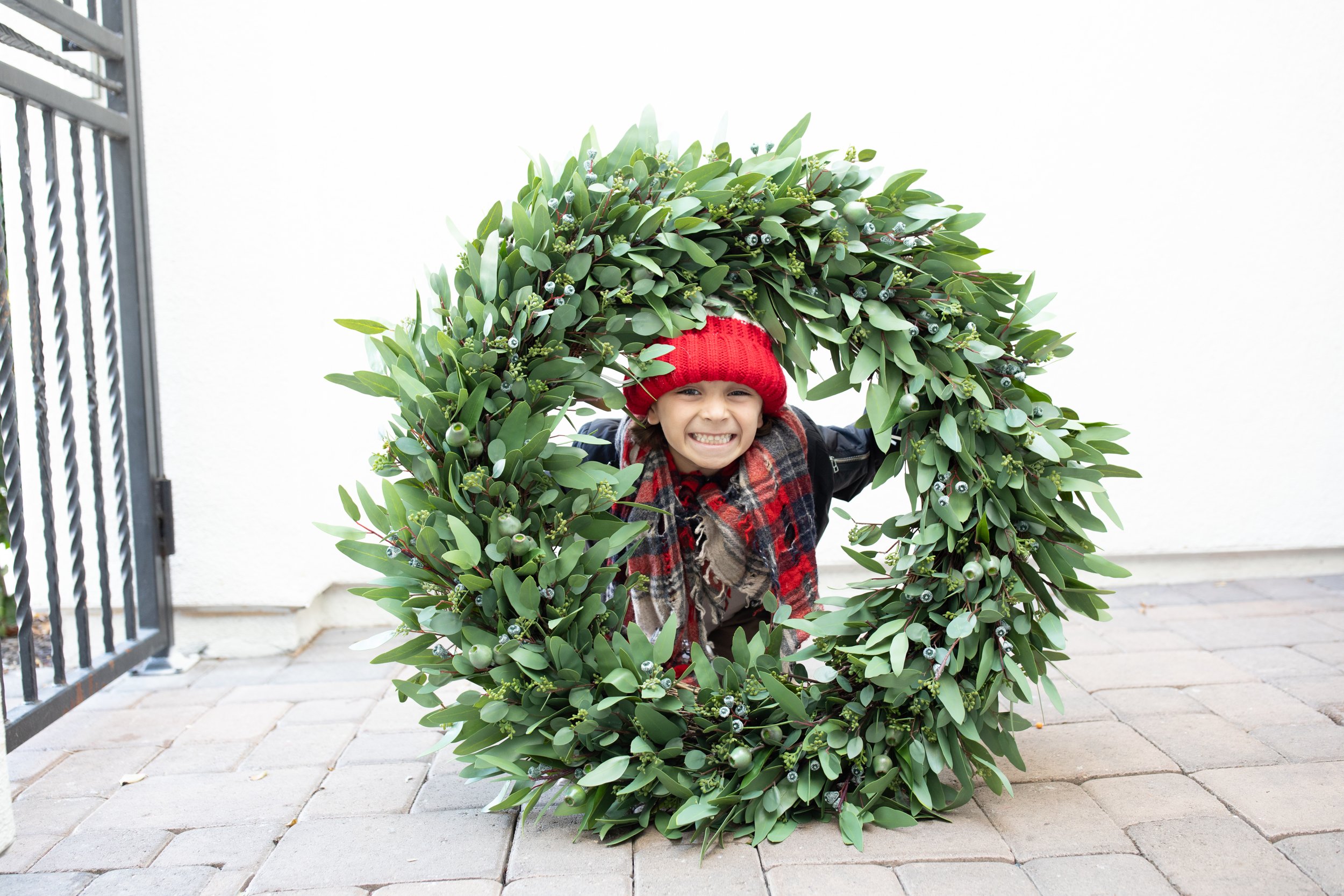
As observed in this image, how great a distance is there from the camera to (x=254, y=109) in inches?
126

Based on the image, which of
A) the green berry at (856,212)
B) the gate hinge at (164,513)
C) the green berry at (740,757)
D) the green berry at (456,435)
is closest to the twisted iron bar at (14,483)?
the gate hinge at (164,513)

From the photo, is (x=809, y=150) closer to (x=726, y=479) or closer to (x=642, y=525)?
(x=726, y=479)

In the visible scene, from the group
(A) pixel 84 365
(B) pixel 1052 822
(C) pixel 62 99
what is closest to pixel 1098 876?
(B) pixel 1052 822

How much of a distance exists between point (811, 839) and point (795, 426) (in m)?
0.92

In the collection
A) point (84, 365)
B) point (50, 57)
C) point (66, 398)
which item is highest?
point (50, 57)

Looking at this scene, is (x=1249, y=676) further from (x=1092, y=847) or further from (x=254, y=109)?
(x=254, y=109)

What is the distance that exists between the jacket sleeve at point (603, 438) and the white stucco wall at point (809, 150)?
53.2 inches

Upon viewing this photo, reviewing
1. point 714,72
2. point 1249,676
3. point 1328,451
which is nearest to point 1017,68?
point 714,72

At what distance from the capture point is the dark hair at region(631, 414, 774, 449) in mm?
2332

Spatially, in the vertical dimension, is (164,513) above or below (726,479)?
below

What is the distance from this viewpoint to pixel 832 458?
238 centimetres

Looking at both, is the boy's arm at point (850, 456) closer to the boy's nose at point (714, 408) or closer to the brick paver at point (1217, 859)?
the boy's nose at point (714, 408)

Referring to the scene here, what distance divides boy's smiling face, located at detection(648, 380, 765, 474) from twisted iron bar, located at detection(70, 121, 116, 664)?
73.8 inches

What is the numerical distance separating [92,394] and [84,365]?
393 mm
